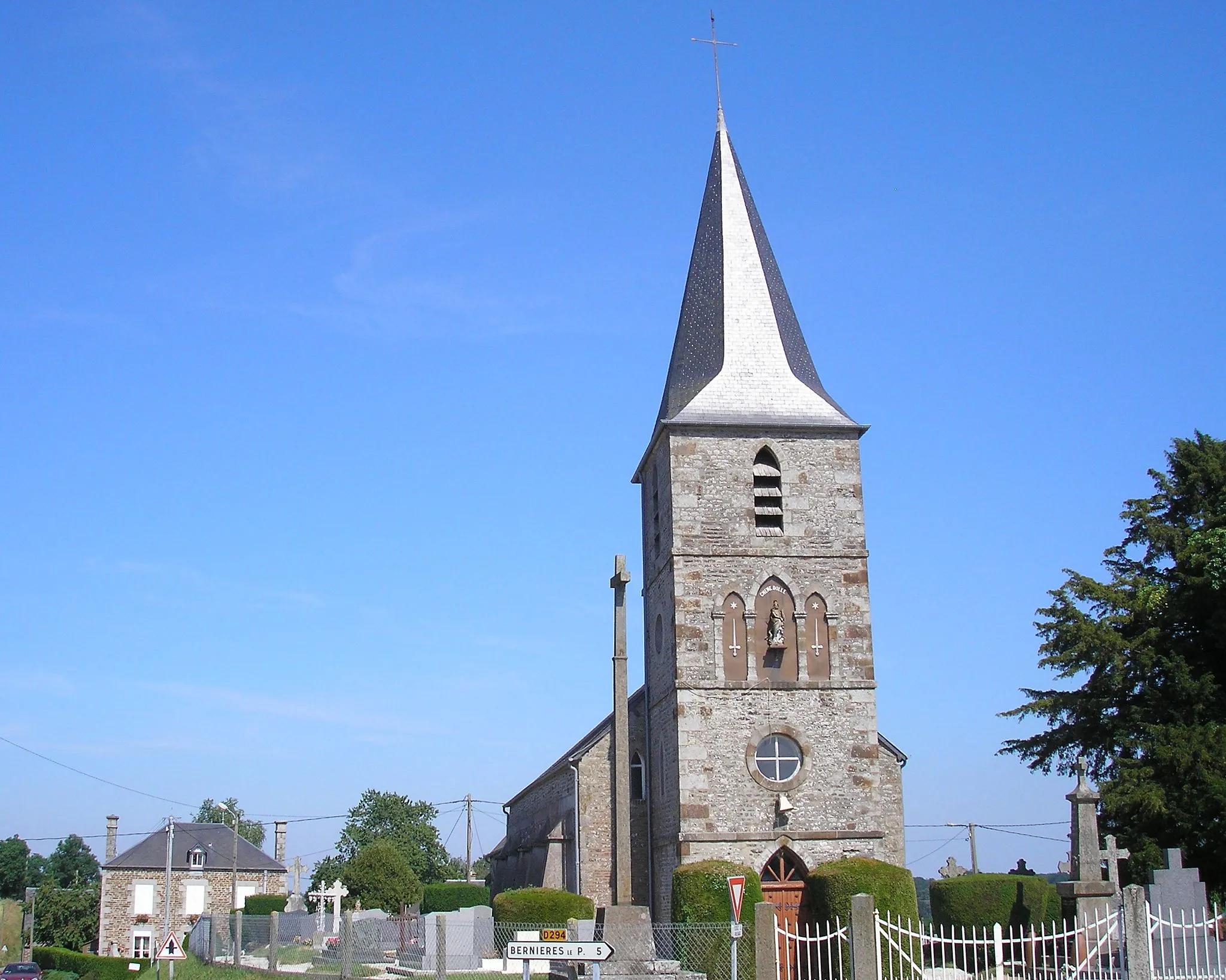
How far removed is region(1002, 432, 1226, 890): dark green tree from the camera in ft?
83.6

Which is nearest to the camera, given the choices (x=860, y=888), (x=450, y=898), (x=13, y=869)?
(x=860, y=888)

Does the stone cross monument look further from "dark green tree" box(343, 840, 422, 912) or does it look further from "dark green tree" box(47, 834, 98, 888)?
"dark green tree" box(47, 834, 98, 888)

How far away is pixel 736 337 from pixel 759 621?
639 centimetres

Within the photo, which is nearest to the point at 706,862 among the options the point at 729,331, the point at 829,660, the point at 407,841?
the point at 829,660

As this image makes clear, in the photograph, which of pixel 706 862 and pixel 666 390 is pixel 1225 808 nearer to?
pixel 706 862

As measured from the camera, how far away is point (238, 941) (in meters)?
23.1

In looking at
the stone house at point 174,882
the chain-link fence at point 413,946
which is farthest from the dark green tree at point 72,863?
the chain-link fence at point 413,946

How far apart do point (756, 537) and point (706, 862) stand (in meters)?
6.49

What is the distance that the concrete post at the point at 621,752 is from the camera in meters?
25.1

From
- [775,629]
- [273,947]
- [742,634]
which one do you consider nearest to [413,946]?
[273,947]

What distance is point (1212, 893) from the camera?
84.4 ft

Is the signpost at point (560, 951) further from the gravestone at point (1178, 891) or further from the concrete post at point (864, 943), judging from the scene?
the gravestone at point (1178, 891)

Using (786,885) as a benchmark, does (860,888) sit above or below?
above

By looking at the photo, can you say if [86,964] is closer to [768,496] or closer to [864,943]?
[768,496]
